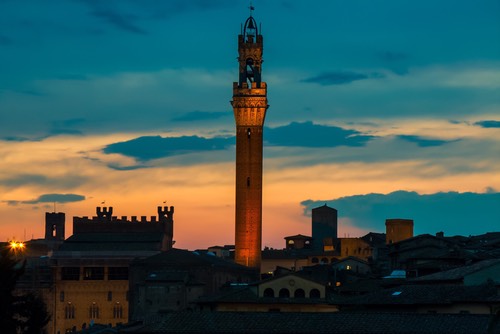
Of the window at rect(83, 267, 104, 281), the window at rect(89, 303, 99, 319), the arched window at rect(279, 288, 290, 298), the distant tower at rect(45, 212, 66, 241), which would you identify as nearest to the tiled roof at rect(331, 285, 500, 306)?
the arched window at rect(279, 288, 290, 298)

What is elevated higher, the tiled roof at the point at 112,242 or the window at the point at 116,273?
the tiled roof at the point at 112,242

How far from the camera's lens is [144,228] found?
535 ft

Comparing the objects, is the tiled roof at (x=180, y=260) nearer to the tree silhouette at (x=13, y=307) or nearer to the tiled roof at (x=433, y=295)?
the tiled roof at (x=433, y=295)

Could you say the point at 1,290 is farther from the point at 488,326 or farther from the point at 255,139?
the point at 255,139

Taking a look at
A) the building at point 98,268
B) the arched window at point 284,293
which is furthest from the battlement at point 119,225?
the arched window at point 284,293

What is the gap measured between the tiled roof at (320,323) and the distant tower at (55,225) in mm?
128145

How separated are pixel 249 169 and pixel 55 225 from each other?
50.0 metres

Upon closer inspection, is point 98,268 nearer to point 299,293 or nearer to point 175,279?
point 175,279

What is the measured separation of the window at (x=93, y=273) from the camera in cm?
14938

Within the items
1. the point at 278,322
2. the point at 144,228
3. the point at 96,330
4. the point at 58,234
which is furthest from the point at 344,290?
the point at 58,234

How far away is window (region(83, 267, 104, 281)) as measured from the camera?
14938cm

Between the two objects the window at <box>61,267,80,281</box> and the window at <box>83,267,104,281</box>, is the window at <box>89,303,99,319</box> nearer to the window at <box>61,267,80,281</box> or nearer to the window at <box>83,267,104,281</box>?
the window at <box>83,267,104,281</box>

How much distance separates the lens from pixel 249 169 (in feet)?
504

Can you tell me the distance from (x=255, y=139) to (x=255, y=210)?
679cm
